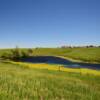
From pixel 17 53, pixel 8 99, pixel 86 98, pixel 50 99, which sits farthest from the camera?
pixel 17 53

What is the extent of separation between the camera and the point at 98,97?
1462 cm

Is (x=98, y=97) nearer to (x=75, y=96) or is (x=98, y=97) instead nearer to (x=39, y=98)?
(x=75, y=96)

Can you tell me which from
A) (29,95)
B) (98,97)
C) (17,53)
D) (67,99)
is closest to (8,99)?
(29,95)

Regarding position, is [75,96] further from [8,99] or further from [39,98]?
[8,99]

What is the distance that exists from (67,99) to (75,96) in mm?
1539

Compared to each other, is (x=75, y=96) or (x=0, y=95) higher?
(x=0, y=95)

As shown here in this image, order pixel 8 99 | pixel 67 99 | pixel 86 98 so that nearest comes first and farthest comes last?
pixel 8 99
pixel 67 99
pixel 86 98

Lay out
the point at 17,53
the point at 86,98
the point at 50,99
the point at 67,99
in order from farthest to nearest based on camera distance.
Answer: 1. the point at 17,53
2. the point at 86,98
3. the point at 67,99
4. the point at 50,99

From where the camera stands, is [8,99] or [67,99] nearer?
[8,99]

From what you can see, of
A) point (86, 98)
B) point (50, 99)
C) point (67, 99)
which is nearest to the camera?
point (50, 99)

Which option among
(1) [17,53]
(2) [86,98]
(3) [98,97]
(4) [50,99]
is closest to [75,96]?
(2) [86,98]

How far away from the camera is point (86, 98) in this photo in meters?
13.8

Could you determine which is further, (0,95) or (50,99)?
(50,99)

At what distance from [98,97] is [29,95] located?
564 centimetres
